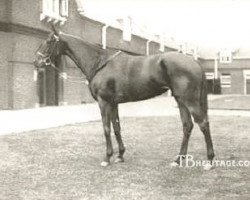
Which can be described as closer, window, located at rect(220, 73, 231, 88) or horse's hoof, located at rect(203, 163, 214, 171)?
horse's hoof, located at rect(203, 163, 214, 171)

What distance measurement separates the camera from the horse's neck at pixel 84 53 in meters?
7.66

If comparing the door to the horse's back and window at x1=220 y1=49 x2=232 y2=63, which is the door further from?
window at x1=220 y1=49 x2=232 y2=63

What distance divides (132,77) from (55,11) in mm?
17515

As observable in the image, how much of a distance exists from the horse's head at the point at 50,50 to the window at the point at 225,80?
48.1 m

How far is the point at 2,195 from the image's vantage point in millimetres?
5566

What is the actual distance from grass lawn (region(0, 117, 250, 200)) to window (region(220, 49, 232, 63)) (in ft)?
147

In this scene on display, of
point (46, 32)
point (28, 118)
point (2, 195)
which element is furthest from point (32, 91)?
point (2, 195)

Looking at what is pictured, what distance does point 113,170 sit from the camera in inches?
278

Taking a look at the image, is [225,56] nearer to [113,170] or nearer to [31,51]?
[31,51]

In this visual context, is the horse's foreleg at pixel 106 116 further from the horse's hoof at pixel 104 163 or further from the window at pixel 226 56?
the window at pixel 226 56

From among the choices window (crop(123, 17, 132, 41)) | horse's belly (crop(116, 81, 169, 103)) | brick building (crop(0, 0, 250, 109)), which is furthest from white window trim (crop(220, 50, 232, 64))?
horse's belly (crop(116, 81, 169, 103))

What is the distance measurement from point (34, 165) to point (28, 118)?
931 centimetres

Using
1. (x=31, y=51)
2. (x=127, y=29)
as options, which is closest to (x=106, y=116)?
(x=31, y=51)

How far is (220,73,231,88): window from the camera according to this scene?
5422 cm
